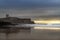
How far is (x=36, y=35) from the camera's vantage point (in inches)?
30.5

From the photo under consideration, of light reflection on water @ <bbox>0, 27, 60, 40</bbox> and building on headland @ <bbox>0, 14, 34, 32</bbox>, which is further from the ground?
building on headland @ <bbox>0, 14, 34, 32</bbox>

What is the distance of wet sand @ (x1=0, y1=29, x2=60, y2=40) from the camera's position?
0.76 meters

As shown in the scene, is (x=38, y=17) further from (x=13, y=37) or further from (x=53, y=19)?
(x=13, y=37)

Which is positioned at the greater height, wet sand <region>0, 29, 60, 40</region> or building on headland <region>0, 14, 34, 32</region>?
building on headland <region>0, 14, 34, 32</region>

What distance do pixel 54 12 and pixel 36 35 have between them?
0.26 meters

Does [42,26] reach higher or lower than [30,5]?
lower

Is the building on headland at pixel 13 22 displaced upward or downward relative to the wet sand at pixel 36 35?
upward

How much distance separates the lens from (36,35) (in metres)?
0.78

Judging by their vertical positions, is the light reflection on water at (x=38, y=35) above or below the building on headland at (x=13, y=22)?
below

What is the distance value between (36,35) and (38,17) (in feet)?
0.57

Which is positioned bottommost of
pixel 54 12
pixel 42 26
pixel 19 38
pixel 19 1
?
pixel 19 38

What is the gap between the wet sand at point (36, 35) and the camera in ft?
2.48

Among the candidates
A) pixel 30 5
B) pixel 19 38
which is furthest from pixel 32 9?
pixel 19 38

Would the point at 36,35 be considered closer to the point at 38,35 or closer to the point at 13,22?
the point at 38,35
